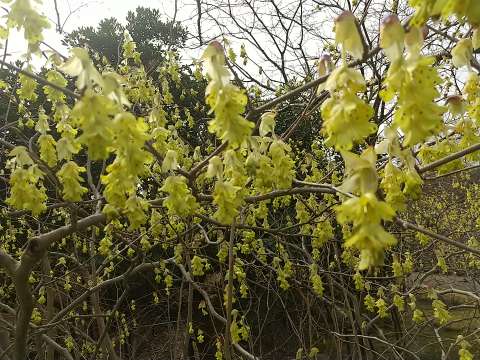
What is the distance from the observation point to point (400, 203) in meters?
1.72

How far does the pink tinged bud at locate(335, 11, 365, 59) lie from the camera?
1.33m

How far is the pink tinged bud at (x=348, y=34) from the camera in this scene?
4.38 ft

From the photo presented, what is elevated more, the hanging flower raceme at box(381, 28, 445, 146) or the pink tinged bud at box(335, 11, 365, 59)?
the pink tinged bud at box(335, 11, 365, 59)

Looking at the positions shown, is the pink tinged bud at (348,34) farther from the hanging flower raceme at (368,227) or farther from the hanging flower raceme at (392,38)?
the hanging flower raceme at (368,227)

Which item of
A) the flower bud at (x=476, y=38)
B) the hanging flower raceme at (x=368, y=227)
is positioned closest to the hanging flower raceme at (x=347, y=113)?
the hanging flower raceme at (x=368, y=227)

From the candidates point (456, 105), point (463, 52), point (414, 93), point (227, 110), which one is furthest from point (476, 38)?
point (227, 110)

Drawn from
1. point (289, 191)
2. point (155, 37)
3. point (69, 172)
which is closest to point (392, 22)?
point (289, 191)

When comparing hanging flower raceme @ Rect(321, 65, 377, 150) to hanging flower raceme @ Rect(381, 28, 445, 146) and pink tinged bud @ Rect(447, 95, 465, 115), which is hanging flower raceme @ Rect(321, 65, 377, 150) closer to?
hanging flower raceme @ Rect(381, 28, 445, 146)

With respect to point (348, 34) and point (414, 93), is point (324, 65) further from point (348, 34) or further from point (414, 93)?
point (414, 93)

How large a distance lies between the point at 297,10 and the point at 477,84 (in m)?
5.41

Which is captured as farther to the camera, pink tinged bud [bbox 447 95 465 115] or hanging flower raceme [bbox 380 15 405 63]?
pink tinged bud [bbox 447 95 465 115]

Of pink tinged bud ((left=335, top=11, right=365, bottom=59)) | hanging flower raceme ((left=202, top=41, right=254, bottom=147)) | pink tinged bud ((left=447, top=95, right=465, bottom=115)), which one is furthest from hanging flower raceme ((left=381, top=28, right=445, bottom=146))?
pink tinged bud ((left=447, top=95, right=465, bottom=115))

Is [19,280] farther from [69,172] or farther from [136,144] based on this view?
[136,144]

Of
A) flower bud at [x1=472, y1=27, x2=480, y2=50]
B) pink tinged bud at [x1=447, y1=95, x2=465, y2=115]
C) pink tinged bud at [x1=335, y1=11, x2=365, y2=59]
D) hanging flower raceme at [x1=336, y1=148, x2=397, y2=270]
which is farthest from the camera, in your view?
pink tinged bud at [x1=447, y1=95, x2=465, y2=115]
